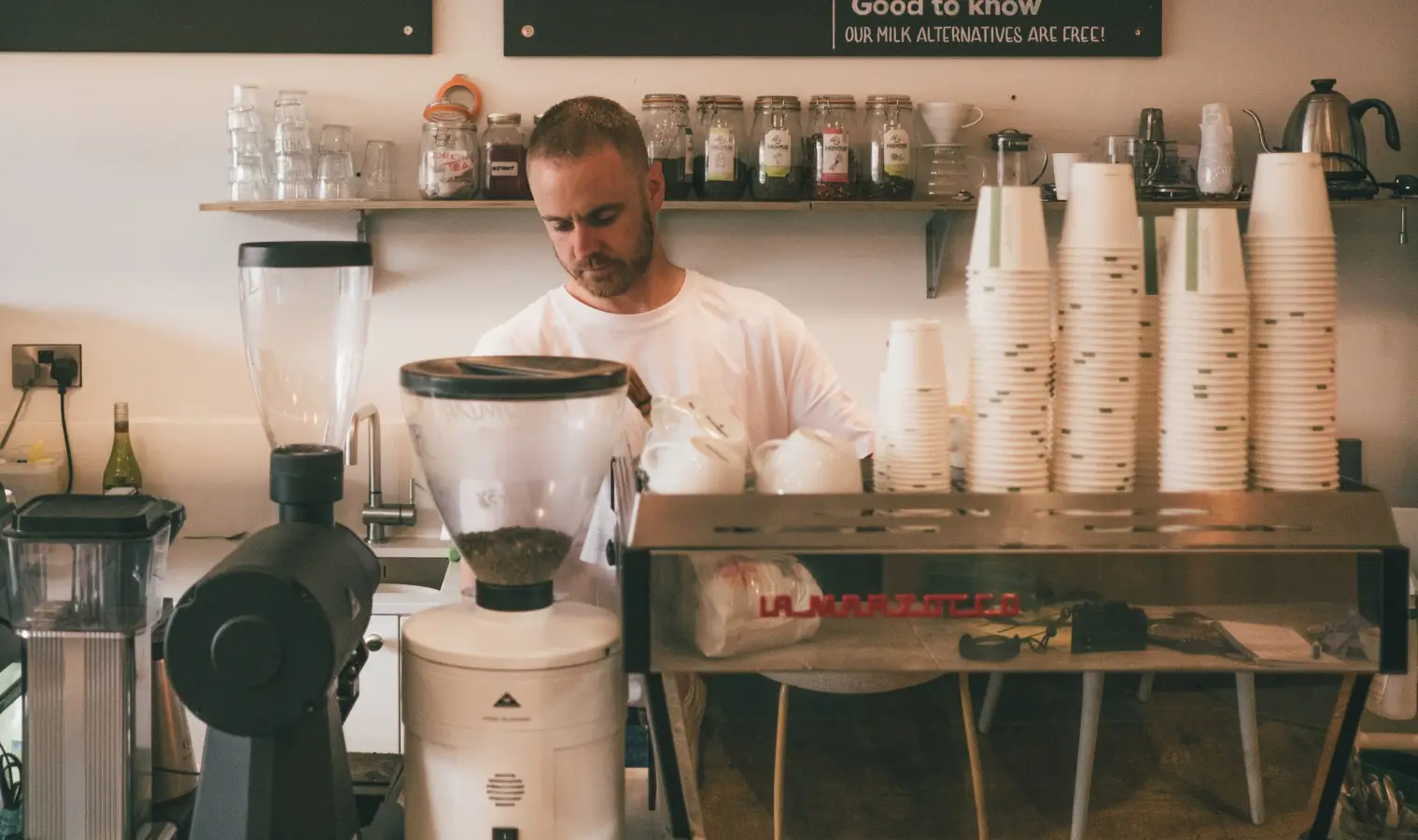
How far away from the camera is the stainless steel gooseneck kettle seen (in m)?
3.12

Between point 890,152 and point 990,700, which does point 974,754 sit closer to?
point 990,700

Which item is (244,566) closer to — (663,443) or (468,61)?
(663,443)

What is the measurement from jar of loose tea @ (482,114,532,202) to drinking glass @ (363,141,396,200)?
25 centimetres

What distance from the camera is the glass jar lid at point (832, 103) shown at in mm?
3146

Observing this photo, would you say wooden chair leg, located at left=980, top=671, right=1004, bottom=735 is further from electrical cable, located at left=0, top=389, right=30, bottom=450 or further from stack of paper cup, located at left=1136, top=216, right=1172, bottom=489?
electrical cable, located at left=0, top=389, right=30, bottom=450

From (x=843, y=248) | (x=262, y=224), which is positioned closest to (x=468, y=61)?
(x=262, y=224)

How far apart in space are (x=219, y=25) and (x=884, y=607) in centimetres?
270

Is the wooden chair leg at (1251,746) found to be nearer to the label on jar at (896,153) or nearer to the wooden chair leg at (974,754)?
the wooden chair leg at (974,754)

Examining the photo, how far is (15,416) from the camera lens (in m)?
3.37

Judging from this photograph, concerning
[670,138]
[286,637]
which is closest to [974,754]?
[286,637]

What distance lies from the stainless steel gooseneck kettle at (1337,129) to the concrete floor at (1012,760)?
224cm

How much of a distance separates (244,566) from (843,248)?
2.39m

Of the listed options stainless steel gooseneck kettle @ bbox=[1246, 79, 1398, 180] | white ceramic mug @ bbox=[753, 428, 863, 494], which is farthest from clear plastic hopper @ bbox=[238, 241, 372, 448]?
stainless steel gooseneck kettle @ bbox=[1246, 79, 1398, 180]

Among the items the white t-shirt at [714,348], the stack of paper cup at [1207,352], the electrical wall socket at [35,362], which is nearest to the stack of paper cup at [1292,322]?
the stack of paper cup at [1207,352]
